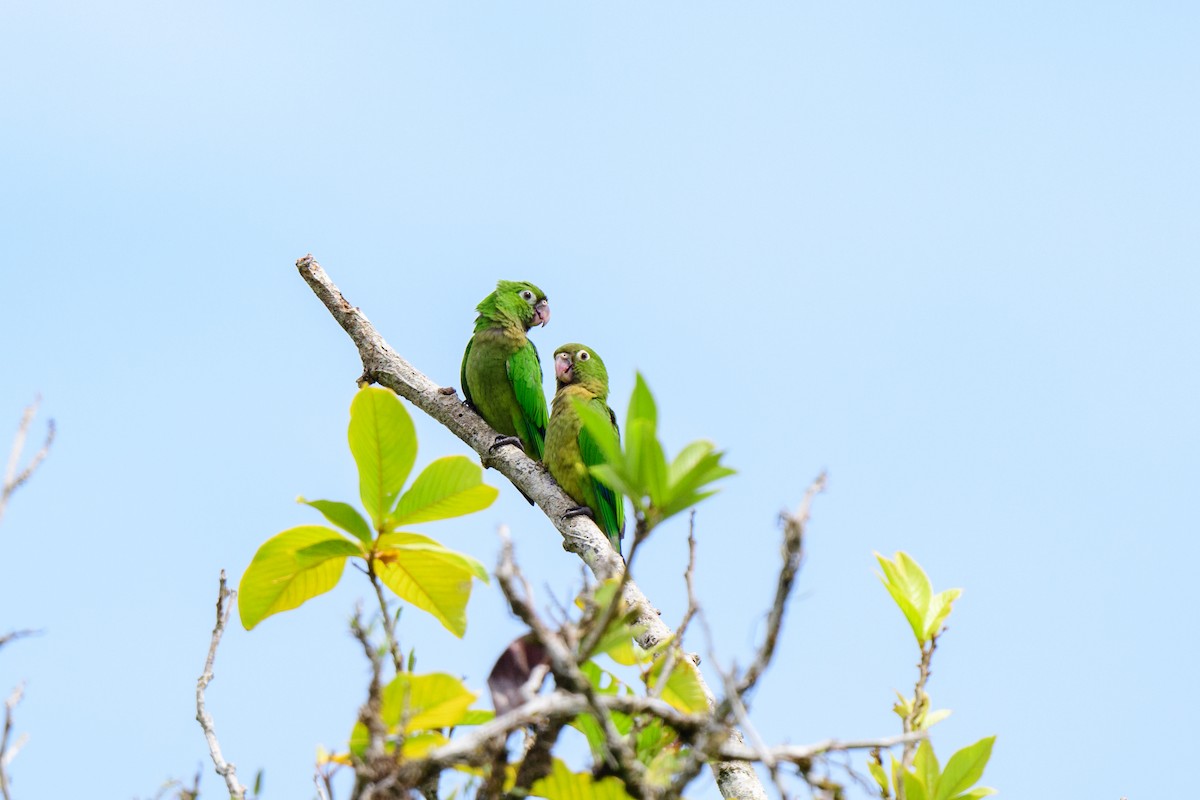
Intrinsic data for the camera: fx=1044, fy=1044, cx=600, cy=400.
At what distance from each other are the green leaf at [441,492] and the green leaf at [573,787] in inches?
23.2

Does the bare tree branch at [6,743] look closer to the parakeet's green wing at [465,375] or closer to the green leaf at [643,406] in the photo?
the green leaf at [643,406]

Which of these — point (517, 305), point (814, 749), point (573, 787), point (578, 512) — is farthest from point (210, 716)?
point (517, 305)

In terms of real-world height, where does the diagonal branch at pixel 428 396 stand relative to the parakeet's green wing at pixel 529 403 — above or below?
below

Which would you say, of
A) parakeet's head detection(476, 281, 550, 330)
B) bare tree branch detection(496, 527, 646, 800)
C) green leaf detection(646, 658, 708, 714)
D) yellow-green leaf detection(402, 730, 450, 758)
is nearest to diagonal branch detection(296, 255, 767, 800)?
parakeet's head detection(476, 281, 550, 330)

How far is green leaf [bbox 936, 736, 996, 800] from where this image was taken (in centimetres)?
207

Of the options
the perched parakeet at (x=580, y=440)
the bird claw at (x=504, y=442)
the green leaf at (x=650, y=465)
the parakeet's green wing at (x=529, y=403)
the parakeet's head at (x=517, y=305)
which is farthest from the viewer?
the parakeet's head at (x=517, y=305)

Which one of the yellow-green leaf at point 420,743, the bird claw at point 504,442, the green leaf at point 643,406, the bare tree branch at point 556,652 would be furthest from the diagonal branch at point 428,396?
the bare tree branch at point 556,652

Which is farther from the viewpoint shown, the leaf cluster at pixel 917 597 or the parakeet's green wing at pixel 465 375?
the parakeet's green wing at pixel 465 375

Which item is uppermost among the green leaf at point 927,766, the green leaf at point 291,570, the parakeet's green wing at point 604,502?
the parakeet's green wing at point 604,502

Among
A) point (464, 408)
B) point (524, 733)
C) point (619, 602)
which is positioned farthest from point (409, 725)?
point (464, 408)

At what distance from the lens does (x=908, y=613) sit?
7.50ft

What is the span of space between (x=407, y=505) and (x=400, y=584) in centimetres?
18

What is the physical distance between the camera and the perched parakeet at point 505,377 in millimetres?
6973

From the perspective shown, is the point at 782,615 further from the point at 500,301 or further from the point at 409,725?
the point at 500,301
